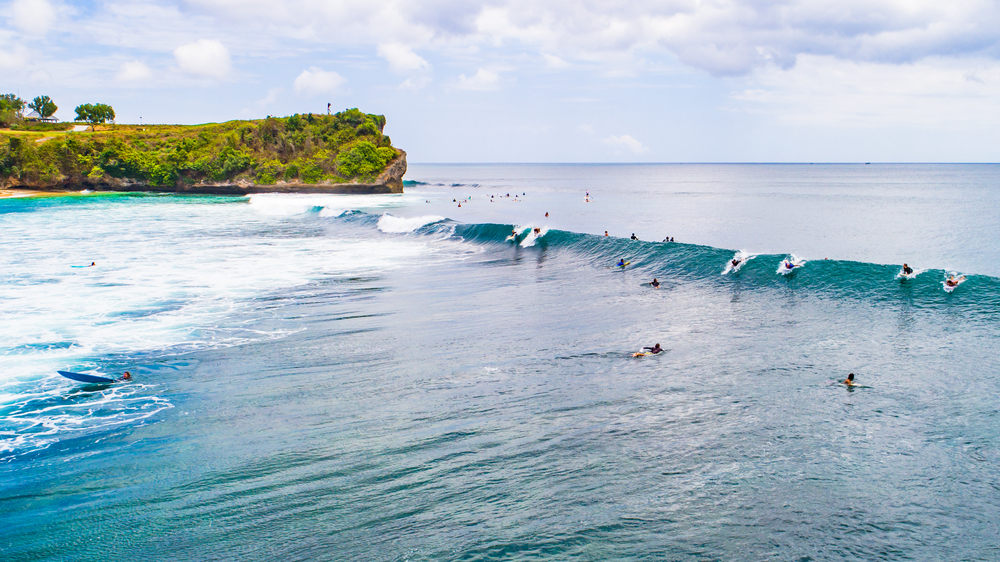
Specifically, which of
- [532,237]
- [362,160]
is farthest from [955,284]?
[362,160]

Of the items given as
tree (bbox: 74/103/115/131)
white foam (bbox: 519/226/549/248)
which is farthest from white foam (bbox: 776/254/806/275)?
tree (bbox: 74/103/115/131)

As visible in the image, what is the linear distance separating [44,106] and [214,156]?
80790 millimetres

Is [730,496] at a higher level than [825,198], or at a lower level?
lower

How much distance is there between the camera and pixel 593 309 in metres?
23.6

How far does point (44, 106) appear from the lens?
146375 millimetres

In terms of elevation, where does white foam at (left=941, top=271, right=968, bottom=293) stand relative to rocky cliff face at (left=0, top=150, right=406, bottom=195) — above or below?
Answer: below

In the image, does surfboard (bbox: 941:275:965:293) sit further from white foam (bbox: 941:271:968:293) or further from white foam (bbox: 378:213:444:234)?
white foam (bbox: 378:213:444:234)

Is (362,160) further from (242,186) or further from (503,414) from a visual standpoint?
(503,414)

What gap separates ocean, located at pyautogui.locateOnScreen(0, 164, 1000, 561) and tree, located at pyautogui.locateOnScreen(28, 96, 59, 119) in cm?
15122

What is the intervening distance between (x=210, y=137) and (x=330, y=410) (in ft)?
365

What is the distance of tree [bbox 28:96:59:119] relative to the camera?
478 feet

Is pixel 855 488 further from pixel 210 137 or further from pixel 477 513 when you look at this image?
pixel 210 137

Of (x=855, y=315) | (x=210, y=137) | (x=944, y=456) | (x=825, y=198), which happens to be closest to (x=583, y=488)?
(x=944, y=456)

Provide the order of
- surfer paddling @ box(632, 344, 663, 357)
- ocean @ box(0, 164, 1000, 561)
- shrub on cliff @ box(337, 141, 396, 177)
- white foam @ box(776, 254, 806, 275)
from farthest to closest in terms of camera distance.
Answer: shrub on cliff @ box(337, 141, 396, 177)
white foam @ box(776, 254, 806, 275)
surfer paddling @ box(632, 344, 663, 357)
ocean @ box(0, 164, 1000, 561)
